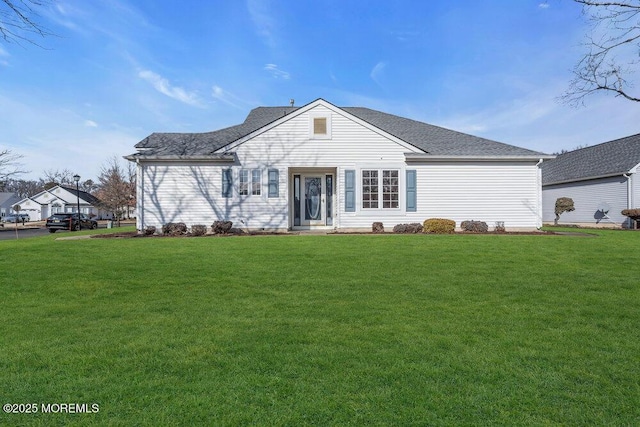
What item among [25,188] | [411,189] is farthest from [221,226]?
[25,188]

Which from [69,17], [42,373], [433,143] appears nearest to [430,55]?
[433,143]

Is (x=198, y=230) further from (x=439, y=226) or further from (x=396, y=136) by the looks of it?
(x=439, y=226)

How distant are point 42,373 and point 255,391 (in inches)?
69.1

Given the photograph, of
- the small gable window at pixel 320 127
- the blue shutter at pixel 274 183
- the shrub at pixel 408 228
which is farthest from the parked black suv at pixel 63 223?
the shrub at pixel 408 228

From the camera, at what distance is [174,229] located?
1433 centimetres

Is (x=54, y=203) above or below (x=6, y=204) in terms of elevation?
below

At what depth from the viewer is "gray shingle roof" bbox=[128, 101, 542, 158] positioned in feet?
51.4

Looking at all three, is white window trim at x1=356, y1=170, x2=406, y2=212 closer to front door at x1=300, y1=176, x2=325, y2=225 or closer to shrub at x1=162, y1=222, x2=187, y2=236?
front door at x1=300, y1=176, x2=325, y2=225

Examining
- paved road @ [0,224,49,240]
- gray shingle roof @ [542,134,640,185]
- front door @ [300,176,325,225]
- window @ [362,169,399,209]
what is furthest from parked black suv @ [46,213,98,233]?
gray shingle roof @ [542,134,640,185]

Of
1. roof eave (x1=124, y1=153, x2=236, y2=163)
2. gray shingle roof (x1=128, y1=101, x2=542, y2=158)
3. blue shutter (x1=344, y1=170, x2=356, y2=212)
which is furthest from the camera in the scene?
gray shingle roof (x1=128, y1=101, x2=542, y2=158)

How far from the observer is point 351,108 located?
22.4 meters

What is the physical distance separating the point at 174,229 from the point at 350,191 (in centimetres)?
726

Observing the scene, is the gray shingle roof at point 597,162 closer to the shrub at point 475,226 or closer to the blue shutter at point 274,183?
the shrub at point 475,226

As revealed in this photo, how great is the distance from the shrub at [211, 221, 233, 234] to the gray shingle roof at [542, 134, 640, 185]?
2184cm
